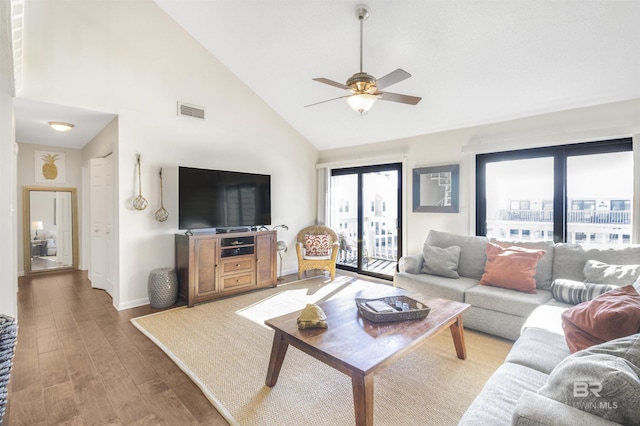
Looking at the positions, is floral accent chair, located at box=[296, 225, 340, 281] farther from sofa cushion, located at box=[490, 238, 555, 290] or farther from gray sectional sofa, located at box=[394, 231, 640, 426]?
sofa cushion, located at box=[490, 238, 555, 290]

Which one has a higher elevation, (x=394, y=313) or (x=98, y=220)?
(x=98, y=220)

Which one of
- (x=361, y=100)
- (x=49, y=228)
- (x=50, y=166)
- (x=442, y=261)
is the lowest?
(x=442, y=261)

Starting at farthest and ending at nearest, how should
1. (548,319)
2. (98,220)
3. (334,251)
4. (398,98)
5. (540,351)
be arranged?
(334,251) < (98,220) < (398,98) < (548,319) < (540,351)

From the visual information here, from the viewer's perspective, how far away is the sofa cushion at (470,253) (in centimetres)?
354

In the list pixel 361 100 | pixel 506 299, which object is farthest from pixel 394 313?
pixel 361 100

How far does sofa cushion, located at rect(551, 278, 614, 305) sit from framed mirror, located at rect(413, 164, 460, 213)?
1660 millimetres

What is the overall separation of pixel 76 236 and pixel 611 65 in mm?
8210

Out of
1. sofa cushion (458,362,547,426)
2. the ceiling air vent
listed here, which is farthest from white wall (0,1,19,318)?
sofa cushion (458,362,547,426)

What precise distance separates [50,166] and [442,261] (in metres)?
6.79

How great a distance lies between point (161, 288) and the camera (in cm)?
375

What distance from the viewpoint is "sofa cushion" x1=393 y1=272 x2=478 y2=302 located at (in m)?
3.17

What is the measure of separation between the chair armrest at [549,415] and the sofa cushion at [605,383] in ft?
0.11

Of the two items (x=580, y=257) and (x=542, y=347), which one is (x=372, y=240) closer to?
(x=580, y=257)

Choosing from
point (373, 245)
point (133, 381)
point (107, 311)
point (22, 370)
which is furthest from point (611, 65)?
point (107, 311)
